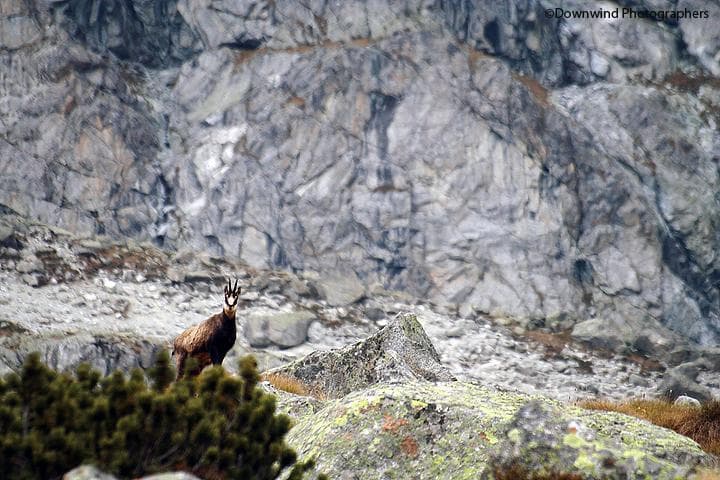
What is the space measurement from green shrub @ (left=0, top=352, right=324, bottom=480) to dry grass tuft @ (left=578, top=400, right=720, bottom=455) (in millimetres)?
4737

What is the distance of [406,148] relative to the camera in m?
65.9

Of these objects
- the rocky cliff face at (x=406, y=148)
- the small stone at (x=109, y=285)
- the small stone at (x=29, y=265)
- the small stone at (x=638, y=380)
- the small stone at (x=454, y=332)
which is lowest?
the small stone at (x=638, y=380)

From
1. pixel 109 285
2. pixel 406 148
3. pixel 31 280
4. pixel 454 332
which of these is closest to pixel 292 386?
pixel 31 280

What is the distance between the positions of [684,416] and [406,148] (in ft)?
183

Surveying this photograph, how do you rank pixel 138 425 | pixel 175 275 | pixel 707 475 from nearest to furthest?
pixel 138 425, pixel 707 475, pixel 175 275

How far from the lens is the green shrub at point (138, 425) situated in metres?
6.91

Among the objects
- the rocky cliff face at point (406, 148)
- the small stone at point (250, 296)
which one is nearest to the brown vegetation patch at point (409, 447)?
the small stone at point (250, 296)

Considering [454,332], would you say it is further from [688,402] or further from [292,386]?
[292,386]

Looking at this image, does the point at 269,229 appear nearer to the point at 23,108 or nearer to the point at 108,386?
the point at 23,108

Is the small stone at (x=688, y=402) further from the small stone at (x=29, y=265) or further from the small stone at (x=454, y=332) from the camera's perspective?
the small stone at (x=29, y=265)

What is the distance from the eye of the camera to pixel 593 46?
234 feet

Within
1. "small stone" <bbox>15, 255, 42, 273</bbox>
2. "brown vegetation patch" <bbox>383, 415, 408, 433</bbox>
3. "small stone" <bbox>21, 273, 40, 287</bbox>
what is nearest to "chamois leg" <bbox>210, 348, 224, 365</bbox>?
"brown vegetation patch" <bbox>383, 415, 408, 433</bbox>

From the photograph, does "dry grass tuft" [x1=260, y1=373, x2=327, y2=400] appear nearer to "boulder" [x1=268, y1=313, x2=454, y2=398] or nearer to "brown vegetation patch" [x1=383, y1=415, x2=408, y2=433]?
"boulder" [x1=268, y1=313, x2=454, y2=398]

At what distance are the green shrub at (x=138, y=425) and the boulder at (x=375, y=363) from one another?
5.81 meters
